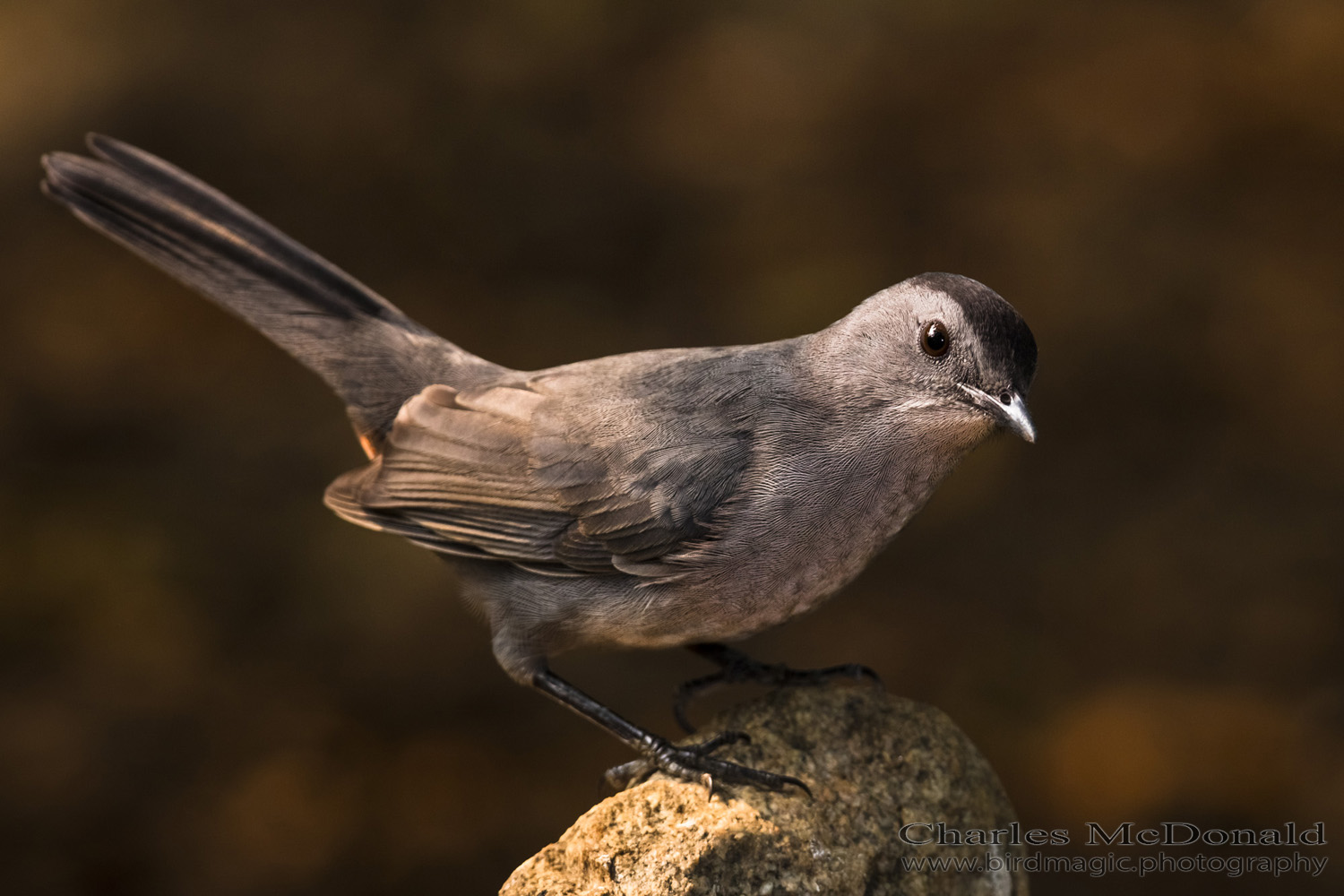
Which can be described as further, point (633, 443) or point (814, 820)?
point (633, 443)

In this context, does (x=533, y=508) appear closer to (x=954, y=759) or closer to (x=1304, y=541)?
(x=954, y=759)

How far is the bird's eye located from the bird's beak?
0.26 feet

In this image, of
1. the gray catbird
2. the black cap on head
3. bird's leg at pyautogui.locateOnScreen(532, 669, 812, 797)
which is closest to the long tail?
the gray catbird

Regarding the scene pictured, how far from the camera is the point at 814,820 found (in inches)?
90.8

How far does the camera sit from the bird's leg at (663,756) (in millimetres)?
2348

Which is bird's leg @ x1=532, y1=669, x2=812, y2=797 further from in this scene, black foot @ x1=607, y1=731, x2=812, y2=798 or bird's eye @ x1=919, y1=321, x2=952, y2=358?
bird's eye @ x1=919, y1=321, x2=952, y2=358

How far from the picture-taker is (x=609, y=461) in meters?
2.48

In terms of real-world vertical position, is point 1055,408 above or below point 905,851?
above

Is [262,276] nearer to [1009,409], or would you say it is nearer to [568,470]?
[568,470]

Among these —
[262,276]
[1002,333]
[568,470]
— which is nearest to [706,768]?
[568,470]

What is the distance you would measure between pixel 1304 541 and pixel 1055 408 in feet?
3.39

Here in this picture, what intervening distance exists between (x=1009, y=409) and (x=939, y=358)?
0.18 metres

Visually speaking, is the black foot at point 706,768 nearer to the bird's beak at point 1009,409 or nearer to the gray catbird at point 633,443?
the gray catbird at point 633,443

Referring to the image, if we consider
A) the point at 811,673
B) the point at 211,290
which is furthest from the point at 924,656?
the point at 211,290
